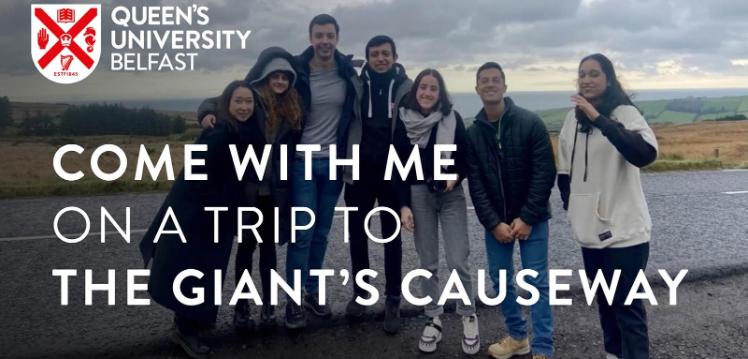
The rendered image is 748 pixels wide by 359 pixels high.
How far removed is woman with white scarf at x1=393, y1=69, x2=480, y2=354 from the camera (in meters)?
4.20

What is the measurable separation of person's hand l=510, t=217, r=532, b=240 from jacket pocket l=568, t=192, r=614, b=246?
0.99ft

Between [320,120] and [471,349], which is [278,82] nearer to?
[320,120]

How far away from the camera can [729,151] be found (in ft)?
66.8

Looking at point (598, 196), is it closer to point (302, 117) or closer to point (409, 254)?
point (302, 117)

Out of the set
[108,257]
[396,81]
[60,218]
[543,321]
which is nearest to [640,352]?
[543,321]

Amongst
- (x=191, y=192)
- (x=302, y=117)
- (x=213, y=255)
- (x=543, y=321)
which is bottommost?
(x=543, y=321)

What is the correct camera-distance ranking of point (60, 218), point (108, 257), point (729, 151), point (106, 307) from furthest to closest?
point (729, 151) → point (60, 218) → point (108, 257) → point (106, 307)

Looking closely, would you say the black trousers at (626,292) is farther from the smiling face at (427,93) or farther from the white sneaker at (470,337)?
the smiling face at (427,93)

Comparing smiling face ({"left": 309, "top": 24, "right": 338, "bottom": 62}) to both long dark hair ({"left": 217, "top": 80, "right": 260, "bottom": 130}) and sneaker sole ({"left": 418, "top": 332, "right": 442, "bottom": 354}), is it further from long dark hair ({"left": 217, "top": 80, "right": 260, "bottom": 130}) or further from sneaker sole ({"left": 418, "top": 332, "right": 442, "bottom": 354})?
sneaker sole ({"left": 418, "top": 332, "right": 442, "bottom": 354})

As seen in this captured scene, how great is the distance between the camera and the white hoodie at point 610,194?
3.51m

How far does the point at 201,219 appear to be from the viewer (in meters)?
4.14

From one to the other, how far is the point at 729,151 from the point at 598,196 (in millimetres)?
19973

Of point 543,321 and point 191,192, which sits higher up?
point 191,192

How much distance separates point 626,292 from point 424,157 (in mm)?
1567
